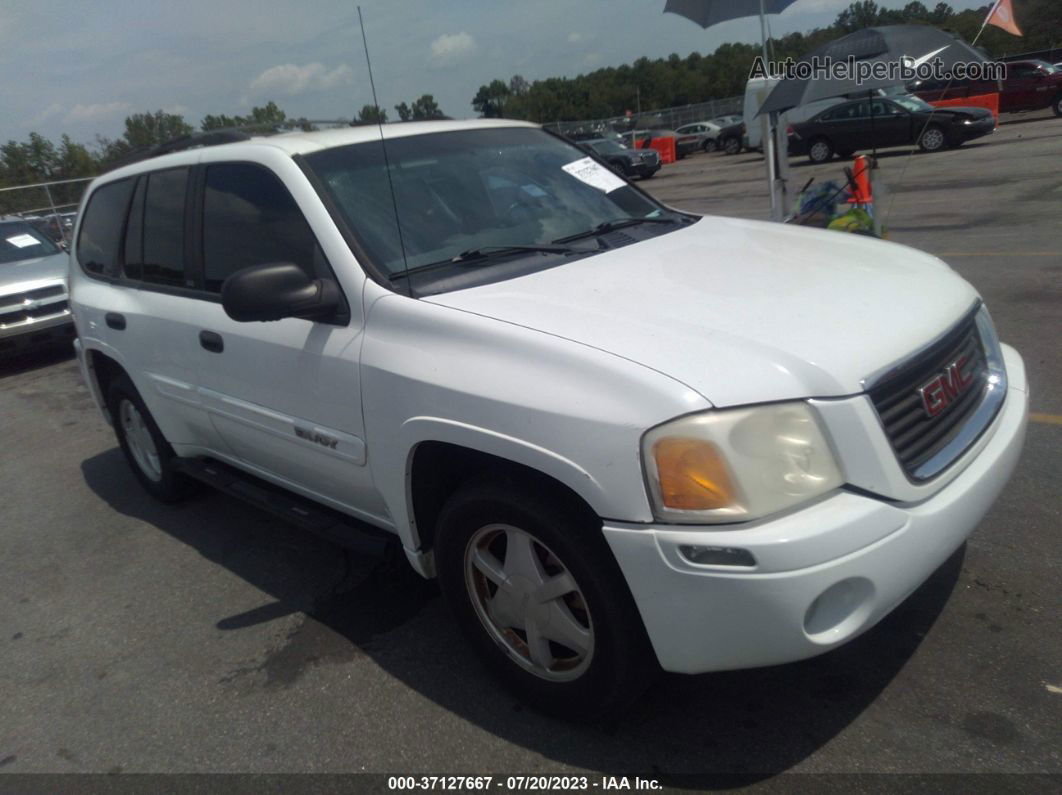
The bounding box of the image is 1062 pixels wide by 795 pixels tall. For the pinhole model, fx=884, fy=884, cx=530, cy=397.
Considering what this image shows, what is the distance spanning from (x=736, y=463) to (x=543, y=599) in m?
0.77

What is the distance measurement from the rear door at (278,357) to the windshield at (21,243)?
26.5ft

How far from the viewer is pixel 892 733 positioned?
2559mm

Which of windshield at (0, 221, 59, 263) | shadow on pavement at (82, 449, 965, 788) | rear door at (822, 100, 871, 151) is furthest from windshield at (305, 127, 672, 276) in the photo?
rear door at (822, 100, 871, 151)

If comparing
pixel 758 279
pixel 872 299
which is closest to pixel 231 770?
pixel 758 279

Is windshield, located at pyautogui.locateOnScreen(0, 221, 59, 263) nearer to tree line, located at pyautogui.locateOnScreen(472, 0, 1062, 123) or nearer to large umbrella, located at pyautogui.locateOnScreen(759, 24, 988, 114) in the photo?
large umbrella, located at pyautogui.locateOnScreen(759, 24, 988, 114)

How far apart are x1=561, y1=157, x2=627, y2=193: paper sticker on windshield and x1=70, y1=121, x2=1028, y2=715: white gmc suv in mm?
17

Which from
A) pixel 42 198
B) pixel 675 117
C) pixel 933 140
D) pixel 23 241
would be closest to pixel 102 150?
pixel 42 198

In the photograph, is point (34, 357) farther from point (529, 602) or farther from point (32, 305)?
point (529, 602)

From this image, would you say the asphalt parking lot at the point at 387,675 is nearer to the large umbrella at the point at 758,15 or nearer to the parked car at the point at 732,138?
the large umbrella at the point at 758,15

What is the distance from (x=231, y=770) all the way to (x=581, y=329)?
179 cm

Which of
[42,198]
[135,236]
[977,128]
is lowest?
[977,128]

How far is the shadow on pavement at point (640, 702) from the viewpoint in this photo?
8.55ft

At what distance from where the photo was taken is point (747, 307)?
2631 millimetres

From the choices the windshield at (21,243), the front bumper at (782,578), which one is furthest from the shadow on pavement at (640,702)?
the windshield at (21,243)
